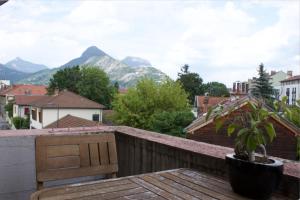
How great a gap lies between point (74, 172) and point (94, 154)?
181 millimetres

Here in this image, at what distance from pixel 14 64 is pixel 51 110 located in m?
99.7

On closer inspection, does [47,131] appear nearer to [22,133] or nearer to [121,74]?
[22,133]

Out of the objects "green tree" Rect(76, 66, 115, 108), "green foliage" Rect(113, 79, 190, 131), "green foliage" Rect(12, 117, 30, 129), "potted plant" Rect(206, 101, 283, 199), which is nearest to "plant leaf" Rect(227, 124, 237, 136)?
"potted plant" Rect(206, 101, 283, 199)

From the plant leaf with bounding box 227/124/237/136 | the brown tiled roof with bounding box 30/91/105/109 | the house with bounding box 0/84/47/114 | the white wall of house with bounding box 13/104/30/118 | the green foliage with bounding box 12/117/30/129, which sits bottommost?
the green foliage with bounding box 12/117/30/129

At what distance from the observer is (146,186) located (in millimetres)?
1591

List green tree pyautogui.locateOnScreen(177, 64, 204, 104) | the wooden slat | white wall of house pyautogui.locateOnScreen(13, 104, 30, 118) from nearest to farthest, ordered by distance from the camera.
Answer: the wooden slat, white wall of house pyautogui.locateOnScreen(13, 104, 30, 118), green tree pyautogui.locateOnScreen(177, 64, 204, 104)

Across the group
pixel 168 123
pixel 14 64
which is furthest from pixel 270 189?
pixel 14 64

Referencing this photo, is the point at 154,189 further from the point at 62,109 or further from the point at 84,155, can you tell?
the point at 62,109

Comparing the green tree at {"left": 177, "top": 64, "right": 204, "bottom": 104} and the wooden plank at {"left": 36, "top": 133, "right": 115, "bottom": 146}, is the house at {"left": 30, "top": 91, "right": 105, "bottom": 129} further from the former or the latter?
the wooden plank at {"left": 36, "top": 133, "right": 115, "bottom": 146}

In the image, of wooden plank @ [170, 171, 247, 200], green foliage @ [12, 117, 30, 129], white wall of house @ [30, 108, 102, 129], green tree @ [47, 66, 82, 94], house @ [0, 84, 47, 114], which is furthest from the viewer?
house @ [0, 84, 47, 114]

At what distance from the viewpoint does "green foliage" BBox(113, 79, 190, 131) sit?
82.6 ft

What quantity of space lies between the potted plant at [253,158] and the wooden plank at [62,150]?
0.88 metres

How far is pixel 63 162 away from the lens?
1.89 meters

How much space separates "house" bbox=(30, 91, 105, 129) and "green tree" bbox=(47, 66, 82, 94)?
9.58 m
